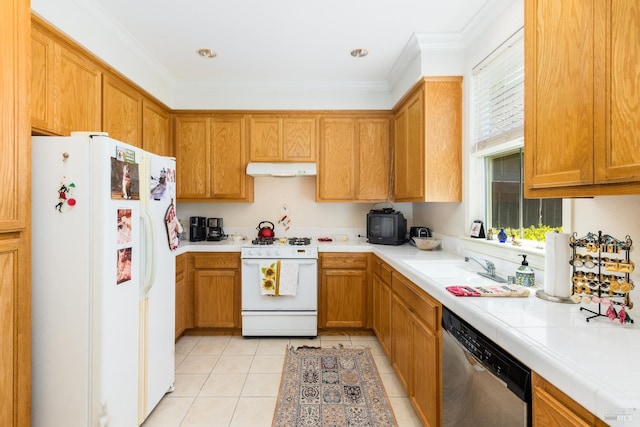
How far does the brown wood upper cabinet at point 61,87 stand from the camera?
1.71 meters

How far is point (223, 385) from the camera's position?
2359 millimetres

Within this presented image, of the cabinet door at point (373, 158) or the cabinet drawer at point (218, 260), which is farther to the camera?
the cabinet door at point (373, 158)

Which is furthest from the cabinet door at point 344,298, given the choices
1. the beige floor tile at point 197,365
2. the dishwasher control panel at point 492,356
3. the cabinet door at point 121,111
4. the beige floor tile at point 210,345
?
the cabinet door at point 121,111

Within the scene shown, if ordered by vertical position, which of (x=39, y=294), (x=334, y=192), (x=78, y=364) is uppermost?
(x=334, y=192)

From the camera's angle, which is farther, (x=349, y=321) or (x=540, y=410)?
(x=349, y=321)

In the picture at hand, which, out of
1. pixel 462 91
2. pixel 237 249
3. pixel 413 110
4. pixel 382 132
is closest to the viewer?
pixel 462 91

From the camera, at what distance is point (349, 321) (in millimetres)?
3242

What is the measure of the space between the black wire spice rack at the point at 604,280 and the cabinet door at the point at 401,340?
1.01 m

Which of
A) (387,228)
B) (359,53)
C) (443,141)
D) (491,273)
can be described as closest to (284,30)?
(359,53)

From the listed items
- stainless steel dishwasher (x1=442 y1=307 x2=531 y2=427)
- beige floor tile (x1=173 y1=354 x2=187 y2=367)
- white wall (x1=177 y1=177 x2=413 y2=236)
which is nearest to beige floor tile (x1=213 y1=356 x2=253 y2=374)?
beige floor tile (x1=173 y1=354 x2=187 y2=367)

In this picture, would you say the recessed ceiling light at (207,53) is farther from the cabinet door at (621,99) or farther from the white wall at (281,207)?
the cabinet door at (621,99)

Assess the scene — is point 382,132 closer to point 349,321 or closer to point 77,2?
point 349,321

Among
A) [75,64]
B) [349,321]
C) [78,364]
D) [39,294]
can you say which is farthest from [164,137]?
[349,321]

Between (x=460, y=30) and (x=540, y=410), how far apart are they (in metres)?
2.54
